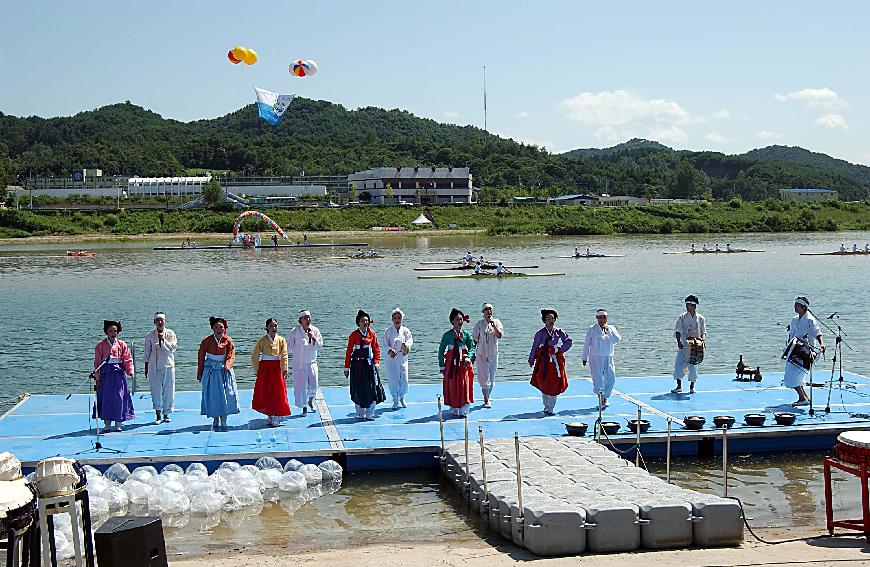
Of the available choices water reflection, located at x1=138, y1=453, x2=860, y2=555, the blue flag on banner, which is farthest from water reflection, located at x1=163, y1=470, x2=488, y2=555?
the blue flag on banner

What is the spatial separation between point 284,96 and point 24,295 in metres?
17.8

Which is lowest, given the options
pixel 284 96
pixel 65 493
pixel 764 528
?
pixel 764 528

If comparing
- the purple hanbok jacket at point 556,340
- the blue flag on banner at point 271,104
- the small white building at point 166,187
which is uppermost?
the small white building at point 166,187

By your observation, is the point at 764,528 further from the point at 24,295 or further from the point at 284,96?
the point at 24,295

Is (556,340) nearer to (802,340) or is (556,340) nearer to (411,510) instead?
(802,340)

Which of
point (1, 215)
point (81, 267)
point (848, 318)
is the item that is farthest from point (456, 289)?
point (1, 215)

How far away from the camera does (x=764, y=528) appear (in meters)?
10.9

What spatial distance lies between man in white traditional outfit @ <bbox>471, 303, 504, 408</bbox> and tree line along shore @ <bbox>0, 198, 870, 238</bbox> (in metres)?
86.8

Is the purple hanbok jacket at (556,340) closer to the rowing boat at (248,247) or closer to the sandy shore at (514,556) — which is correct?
the sandy shore at (514,556)

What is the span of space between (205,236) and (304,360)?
300 feet

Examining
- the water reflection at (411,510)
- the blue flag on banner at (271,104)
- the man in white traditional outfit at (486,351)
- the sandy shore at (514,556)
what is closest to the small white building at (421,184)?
the blue flag on banner at (271,104)

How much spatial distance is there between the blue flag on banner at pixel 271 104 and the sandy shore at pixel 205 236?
56811 mm

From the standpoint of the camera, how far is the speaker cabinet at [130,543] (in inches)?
308

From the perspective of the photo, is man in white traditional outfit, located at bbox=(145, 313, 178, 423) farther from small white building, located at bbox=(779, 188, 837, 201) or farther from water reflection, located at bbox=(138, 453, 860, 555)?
small white building, located at bbox=(779, 188, 837, 201)
